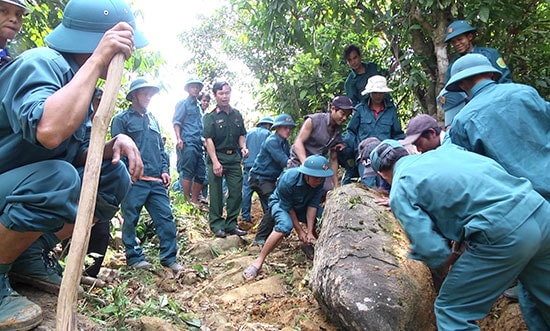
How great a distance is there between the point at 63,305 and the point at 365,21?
560 centimetres

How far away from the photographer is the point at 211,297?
4.47m

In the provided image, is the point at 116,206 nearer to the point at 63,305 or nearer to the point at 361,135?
the point at 63,305

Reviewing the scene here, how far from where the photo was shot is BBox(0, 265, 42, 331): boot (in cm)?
220

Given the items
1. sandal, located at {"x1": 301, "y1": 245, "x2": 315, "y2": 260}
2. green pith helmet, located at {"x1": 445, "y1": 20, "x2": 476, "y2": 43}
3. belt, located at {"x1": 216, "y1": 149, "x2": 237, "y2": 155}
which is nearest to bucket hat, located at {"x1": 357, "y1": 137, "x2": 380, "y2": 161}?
sandal, located at {"x1": 301, "y1": 245, "x2": 315, "y2": 260}

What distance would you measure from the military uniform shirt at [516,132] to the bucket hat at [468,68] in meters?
0.27

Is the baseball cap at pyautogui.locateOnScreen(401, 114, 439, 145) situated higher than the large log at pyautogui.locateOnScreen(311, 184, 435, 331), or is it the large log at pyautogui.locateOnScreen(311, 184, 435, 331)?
the baseball cap at pyautogui.locateOnScreen(401, 114, 439, 145)

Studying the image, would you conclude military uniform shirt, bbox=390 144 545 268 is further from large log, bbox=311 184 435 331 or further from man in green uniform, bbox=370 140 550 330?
large log, bbox=311 184 435 331

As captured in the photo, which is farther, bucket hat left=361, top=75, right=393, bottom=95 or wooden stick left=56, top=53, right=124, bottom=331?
bucket hat left=361, top=75, right=393, bottom=95

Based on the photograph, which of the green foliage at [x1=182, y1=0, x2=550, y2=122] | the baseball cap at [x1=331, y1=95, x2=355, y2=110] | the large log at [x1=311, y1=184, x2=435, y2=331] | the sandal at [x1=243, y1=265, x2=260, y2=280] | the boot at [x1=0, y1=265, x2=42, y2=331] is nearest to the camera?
the boot at [x1=0, y1=265, x2=42, y2=331]

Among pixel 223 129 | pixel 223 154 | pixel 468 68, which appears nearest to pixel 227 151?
pixel 223 154

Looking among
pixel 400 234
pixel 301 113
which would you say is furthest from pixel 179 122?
pixel 400 234

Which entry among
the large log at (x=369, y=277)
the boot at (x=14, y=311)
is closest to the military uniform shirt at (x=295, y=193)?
the large log at (x=369, y=277)

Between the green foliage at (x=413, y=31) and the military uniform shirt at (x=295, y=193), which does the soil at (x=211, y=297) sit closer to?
the military uniform shirt at (x=295, y=193)

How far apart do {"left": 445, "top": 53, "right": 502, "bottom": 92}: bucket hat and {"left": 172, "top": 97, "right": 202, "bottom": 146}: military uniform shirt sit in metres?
4.87
